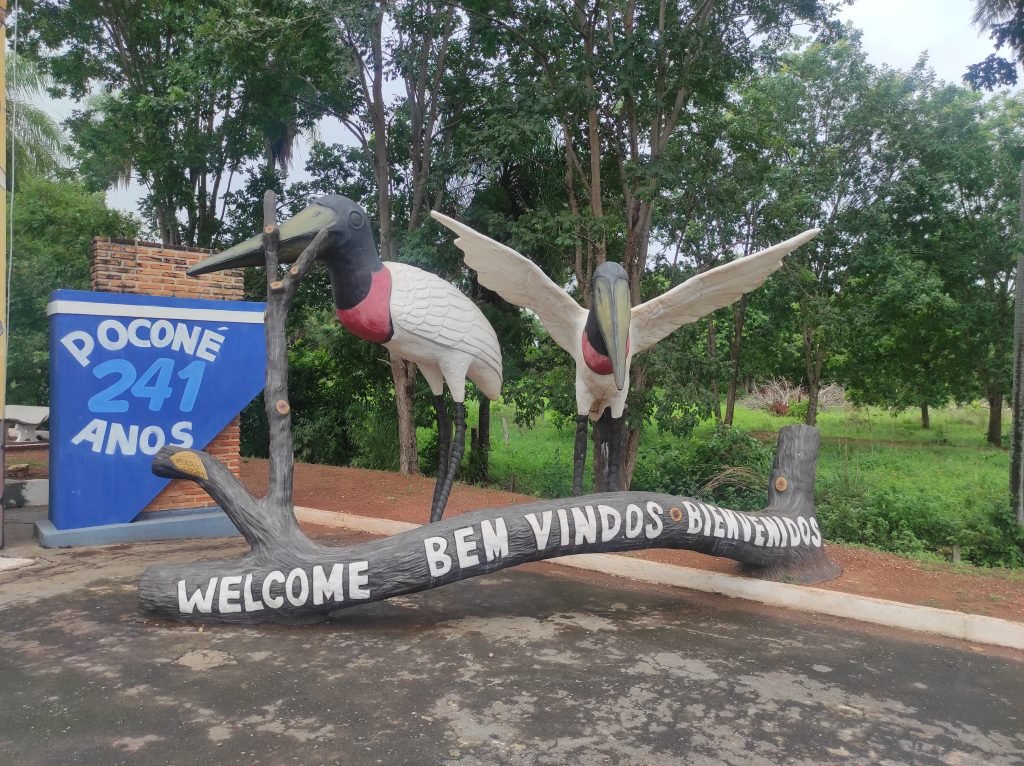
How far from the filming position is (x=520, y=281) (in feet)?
17.9

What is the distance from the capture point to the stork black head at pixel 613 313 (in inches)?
193

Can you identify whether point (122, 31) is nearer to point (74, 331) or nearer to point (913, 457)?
point (74, 331)

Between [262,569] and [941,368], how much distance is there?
1668 centimetres

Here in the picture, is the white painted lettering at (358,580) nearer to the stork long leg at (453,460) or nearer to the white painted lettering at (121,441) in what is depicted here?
the stork long leg at (453,460)

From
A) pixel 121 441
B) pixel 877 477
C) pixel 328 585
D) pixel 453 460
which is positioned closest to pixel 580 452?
pixel 453 460

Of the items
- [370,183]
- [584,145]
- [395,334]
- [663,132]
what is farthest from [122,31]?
[395,334]

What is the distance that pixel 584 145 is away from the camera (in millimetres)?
10805

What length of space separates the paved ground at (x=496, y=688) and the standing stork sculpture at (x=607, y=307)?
5.17 ft

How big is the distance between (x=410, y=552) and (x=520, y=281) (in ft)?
7.43

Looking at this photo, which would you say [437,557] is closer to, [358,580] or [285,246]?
[358,580]

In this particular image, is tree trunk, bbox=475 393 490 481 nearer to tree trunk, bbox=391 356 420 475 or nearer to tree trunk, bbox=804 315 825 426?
tree trunk, bbox=391 356 420 475

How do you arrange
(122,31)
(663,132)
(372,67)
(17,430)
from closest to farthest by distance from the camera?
(663,132) → (372,67) → (122,31) → (17,430)

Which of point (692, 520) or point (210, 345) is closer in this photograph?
point (692, 520)

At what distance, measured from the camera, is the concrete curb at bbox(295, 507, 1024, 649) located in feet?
14.0
